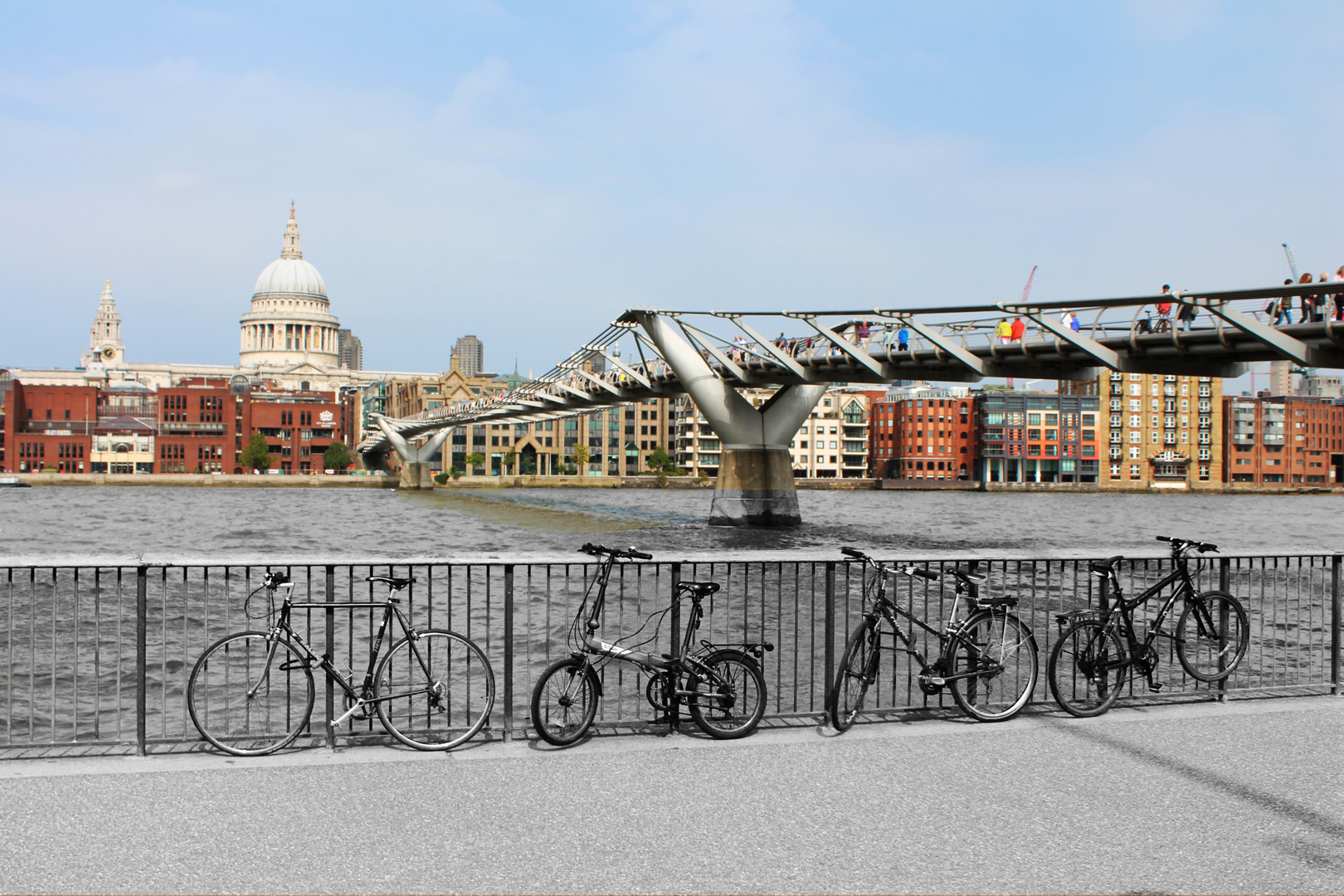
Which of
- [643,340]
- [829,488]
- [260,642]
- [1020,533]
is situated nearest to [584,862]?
[260,642]

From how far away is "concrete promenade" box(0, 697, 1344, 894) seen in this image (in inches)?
197

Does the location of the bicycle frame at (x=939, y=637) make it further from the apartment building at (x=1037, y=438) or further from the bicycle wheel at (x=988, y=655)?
the apartment building at (x=1037, y=438)

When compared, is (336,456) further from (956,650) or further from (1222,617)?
(956,650)

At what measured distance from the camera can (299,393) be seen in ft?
564

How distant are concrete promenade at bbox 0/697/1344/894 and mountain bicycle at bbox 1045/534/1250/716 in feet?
2.33

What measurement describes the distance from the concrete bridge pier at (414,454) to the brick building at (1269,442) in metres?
116

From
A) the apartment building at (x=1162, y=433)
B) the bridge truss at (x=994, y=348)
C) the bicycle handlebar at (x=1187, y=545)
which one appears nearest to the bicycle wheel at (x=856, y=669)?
the bicycle handlebar at (x=1187, y=545)

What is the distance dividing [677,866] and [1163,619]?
5166 mm

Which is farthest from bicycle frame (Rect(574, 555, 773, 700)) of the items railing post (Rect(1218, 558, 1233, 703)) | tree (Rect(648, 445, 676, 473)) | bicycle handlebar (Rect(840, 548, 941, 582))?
tree (Rect(648, 445, 676, 473))

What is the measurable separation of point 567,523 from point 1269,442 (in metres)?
142

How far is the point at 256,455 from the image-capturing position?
15375cm

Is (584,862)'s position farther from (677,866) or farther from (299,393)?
(299,393)

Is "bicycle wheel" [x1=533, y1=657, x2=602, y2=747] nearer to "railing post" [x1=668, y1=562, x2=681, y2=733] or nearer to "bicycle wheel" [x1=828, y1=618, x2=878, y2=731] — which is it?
A: "railing post" [x1=668, y1=562, x2=681, y2=733]

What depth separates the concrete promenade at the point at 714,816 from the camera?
5004 mm
